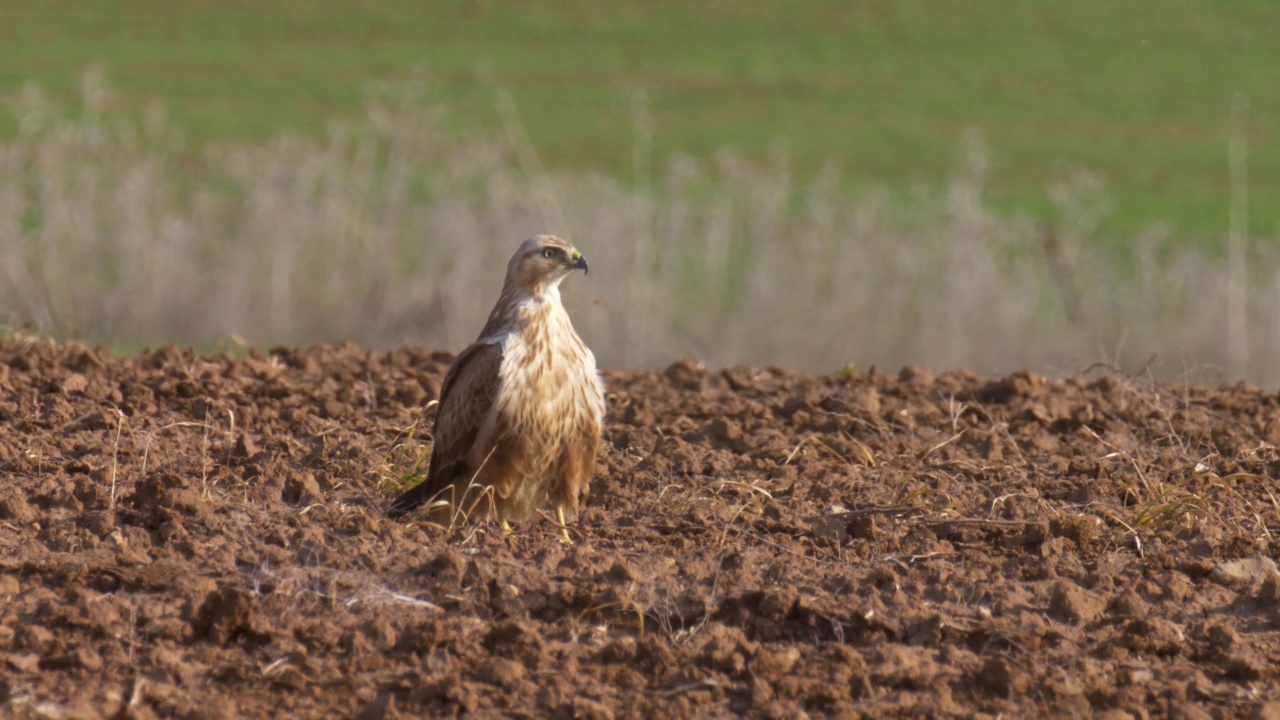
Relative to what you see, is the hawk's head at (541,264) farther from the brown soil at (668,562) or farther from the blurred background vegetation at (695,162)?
the blurred background vegetation at (695,162)

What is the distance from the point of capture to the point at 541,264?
619 cm

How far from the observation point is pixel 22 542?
5336 mm

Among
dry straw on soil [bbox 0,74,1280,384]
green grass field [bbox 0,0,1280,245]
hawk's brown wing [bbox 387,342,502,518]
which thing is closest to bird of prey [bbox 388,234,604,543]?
hawk's brown wing [bbox 387,342,502,518]

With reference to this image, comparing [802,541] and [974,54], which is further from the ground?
[974,54]

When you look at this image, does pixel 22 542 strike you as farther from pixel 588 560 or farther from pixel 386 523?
pixel 588 560

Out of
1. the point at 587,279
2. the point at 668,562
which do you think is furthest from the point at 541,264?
the point at 587,279

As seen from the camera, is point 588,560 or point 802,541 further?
point 802,541

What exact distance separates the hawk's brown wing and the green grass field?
26976 mm

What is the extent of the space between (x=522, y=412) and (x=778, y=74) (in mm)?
40637

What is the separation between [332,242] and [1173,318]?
719 cm

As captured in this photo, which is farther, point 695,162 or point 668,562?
point 695,162

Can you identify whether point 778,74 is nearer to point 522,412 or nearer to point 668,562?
point 522,412

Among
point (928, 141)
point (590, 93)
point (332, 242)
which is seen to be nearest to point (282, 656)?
point (332, 242)

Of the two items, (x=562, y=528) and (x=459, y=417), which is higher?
(x=459, y=417)
